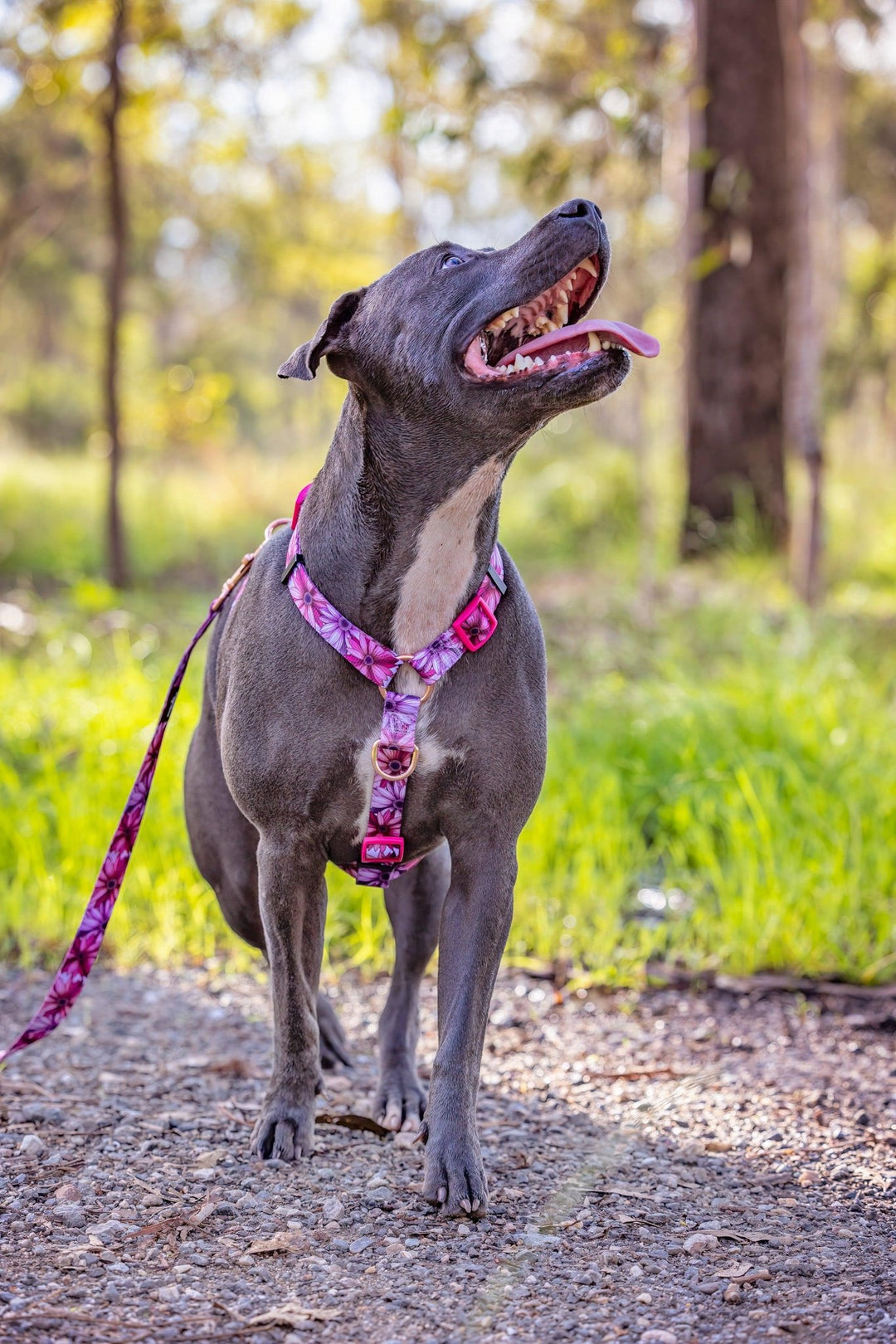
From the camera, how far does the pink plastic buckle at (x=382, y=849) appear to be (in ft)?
9.14

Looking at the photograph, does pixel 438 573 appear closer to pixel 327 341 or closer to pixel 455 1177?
pixel 327 341

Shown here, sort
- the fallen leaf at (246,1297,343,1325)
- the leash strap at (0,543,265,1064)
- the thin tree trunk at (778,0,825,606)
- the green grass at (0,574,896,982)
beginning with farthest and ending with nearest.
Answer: the thin tree trunk at (778,0,825,606)
the green grass at (0,574,896,982)
the leash strap at (0,543,265,1064)
the fallen leaf at (246,1297,343,1325)

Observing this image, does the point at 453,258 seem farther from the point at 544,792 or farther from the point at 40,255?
the point at 40,255

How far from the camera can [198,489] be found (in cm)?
1480

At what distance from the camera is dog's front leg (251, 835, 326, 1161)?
9.30 ft

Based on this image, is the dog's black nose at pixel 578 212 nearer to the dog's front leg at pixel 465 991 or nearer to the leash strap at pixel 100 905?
the leash strap at pixel 100 905

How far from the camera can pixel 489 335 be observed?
272cm

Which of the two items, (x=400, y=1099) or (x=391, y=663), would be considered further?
(x=400, y=1099)

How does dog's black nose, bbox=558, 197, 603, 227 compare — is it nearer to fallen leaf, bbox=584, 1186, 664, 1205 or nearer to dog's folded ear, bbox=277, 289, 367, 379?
dog's folded ear, bbox=277, 289, 367, 379

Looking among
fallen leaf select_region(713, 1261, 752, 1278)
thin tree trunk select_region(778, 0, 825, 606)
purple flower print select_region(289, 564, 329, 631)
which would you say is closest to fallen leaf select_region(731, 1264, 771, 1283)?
fallen leaf select_region(713, 1261, 752, 1278)

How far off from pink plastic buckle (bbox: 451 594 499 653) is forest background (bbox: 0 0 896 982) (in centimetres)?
157

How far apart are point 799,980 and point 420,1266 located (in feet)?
6.80

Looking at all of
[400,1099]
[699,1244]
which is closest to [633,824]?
[400,1099]

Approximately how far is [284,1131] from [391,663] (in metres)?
1.04
